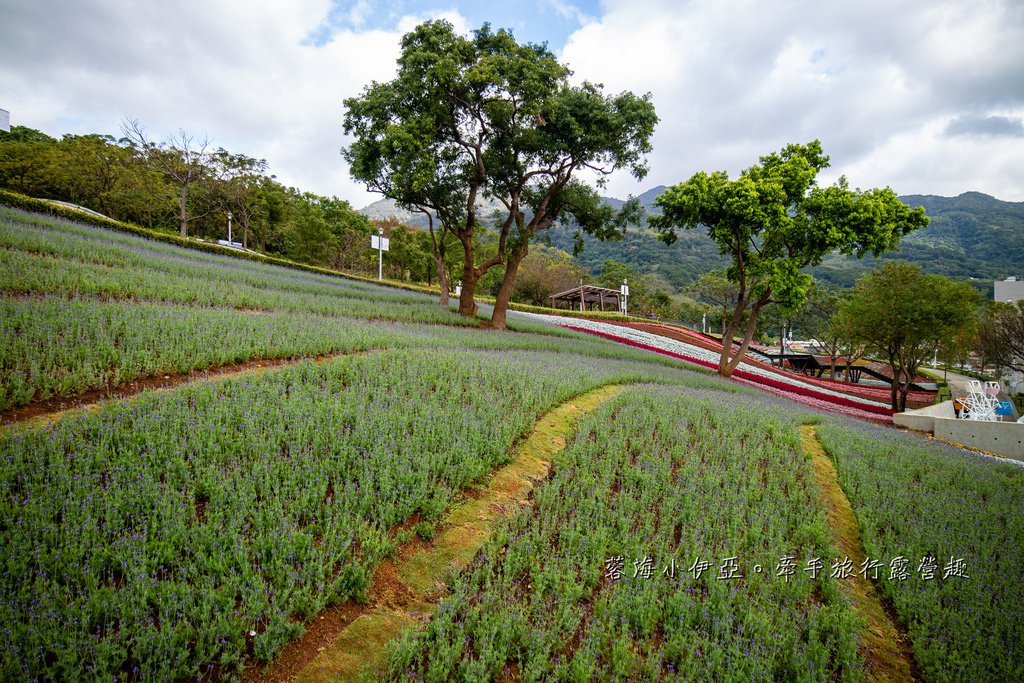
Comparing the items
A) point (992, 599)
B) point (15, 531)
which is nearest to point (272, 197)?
point (15, 531)


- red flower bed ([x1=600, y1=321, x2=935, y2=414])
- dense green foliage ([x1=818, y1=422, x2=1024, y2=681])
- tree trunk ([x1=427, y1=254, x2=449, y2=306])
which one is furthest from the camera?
red flower bed ([x1=600, y1=321, x2=935, y2=414])

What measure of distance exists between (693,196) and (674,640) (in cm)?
1635

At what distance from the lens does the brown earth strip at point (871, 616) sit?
333 cm

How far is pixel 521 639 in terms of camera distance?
3.01 metres

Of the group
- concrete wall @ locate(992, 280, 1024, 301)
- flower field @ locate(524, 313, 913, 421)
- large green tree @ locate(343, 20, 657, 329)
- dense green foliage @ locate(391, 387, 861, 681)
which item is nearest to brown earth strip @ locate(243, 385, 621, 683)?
dense green foliage @ locate(391, 387, 861, 681)

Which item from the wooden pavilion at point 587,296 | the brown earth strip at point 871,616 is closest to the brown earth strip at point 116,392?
the brown earth strip at point 871,616

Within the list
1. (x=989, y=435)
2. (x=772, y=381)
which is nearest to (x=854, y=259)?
(x=772, y=381)

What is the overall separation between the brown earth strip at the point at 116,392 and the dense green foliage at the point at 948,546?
853cm

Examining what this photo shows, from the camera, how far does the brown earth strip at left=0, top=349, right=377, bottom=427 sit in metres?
4.77

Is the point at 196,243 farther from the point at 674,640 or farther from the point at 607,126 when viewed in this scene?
the point at 674,640

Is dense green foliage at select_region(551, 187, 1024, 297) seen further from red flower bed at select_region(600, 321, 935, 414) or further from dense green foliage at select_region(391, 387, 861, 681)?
dense green foliage at select_region(391, 387, 861, 681)

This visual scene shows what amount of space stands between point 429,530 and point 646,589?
6.32 feet

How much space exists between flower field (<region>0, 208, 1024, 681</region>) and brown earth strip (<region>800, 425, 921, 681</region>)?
137 mm

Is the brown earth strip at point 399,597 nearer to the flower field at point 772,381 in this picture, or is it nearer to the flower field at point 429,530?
the flower field at point 429,530
